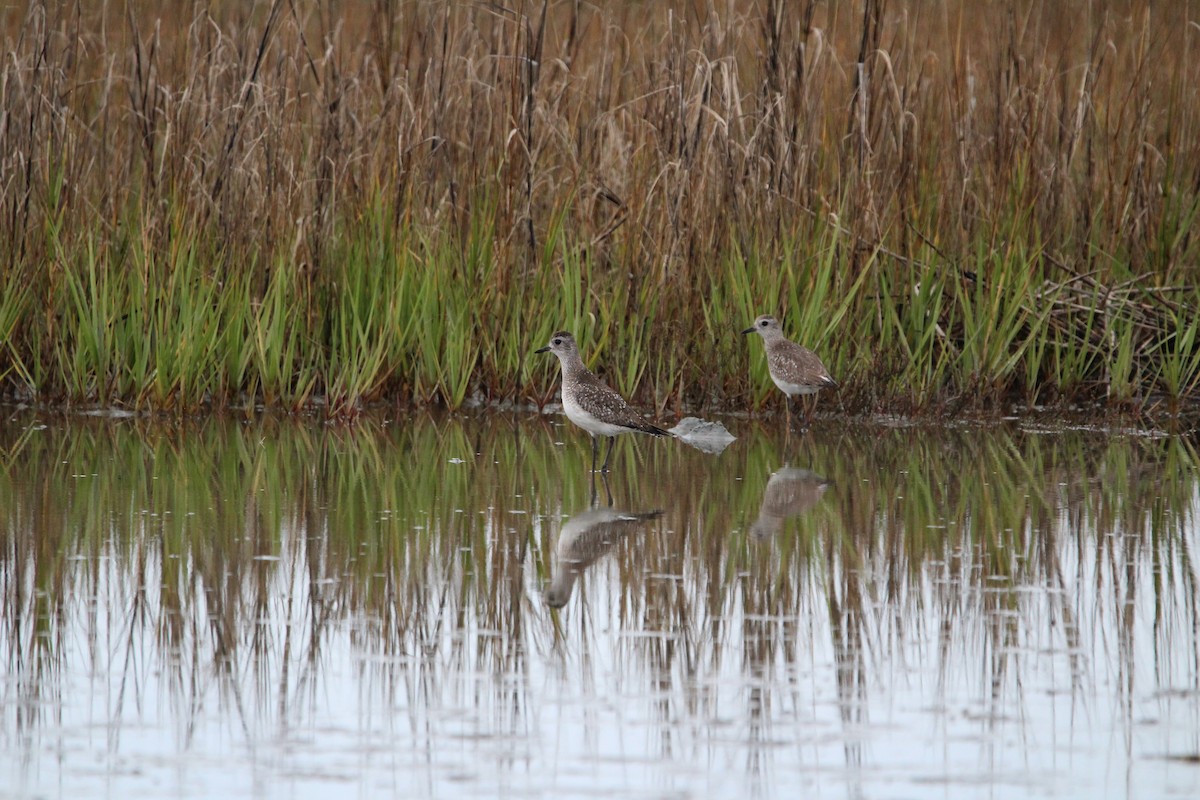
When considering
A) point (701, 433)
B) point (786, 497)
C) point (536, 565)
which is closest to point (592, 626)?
point (536, 565)

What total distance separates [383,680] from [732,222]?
5.55m

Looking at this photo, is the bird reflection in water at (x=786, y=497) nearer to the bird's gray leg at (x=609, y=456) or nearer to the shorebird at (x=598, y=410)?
the shorebird at (x=598, y=410)

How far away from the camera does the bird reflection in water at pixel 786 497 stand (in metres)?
6.61

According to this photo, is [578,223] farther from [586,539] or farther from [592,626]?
[592,626]

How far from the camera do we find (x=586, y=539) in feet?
20.7

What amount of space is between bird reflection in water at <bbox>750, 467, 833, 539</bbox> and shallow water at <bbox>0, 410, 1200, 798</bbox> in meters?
0.02

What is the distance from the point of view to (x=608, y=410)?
8102 millimetres

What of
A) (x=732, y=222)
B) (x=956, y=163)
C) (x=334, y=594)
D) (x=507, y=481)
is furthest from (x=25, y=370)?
(x=956, y=163)

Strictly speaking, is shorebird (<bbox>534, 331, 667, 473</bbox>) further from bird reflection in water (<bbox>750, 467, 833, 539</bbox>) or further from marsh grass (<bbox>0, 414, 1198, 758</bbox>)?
bird reflection in water (<bbox>750, 467, 833, 539</bbox>)

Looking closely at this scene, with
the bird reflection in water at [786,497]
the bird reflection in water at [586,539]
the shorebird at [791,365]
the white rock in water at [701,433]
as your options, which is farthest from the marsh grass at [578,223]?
the bird reflection in water at [586,539]

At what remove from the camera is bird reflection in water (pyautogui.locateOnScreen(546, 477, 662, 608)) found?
220 inches

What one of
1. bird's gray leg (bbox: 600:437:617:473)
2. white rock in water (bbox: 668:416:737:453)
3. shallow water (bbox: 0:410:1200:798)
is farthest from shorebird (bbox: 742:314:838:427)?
bird's gray leg (bbox: 600:437:617:473)

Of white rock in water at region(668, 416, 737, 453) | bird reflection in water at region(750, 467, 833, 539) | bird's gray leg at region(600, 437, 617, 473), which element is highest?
bird reflection in water at region(750, 467, 833, 539)

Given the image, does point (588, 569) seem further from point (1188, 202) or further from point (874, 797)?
point (1188, 202)
